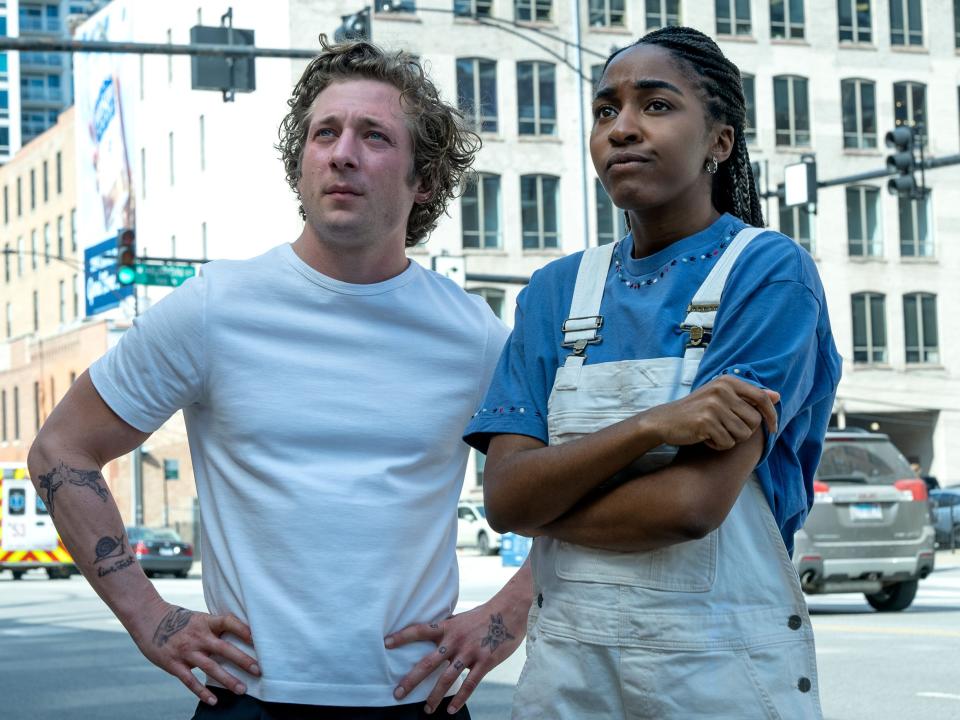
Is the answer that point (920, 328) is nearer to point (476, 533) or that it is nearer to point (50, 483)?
point (476, 533)

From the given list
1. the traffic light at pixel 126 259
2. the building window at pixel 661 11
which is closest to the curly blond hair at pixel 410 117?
the traffic light at pixel 126 259

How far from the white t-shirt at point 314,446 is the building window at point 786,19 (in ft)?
174

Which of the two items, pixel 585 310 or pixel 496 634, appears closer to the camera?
pixel 585 310

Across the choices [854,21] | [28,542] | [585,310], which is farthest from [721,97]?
[854,21]

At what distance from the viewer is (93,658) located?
1445 cm

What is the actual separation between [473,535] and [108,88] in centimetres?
3380

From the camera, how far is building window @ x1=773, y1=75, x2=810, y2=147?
5406 centimetres

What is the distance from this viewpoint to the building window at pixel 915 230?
181 feet

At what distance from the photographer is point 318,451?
11.1 ft

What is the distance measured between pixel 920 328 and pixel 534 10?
53.4ft

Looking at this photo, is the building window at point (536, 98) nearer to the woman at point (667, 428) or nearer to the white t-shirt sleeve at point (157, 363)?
the white t-shirt sleeve at point (157, 363)

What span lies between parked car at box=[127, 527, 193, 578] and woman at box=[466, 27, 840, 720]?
31.9 m

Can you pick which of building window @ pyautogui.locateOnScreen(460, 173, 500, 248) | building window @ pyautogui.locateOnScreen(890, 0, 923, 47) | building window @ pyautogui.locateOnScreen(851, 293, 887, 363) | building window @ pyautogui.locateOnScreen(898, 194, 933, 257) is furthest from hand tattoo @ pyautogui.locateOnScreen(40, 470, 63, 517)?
building window @ pyautogui.locateOnScreen(890, 0, 923, 47)

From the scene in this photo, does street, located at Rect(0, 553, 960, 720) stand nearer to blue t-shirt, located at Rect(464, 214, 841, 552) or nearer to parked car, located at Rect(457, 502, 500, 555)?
blue t-shirt, located at Rect(464, 214, 841, 552)
